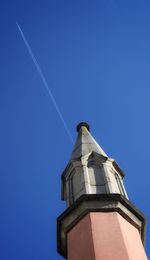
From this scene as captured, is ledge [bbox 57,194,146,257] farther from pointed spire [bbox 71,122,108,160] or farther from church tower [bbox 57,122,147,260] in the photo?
pointed spire [bbox 71,122,108,160]

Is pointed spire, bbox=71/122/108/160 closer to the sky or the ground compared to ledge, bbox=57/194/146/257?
closer to the sky

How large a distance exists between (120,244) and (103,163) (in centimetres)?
389

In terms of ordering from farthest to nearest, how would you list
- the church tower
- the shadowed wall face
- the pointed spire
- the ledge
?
the pointed spire
the ledge
the church tower
the shadowed wall face

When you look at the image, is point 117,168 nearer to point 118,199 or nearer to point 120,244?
point 118,199

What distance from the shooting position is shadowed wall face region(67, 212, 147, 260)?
22.4 ft

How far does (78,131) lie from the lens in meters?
15.0

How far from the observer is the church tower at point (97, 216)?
707 cm

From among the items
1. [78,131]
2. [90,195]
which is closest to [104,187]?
[90,195]

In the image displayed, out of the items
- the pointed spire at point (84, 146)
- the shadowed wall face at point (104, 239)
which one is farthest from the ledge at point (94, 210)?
the pointed spire at point (84, 146)

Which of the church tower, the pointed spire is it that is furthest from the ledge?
the pointed spire

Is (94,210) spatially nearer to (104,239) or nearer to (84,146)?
(104,239)

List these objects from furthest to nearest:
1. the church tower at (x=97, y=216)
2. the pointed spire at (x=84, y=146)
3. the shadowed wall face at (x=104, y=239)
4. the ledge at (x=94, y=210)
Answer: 1. the pointed spire at (x=84, y=146)
2. the ledge at (x=94, y=210)
3. the church tower at (x=97, y=216)
4. the shadowed wall face at (x=104, y=239)

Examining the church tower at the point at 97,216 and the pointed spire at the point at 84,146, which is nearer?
the church tower at the point at 97,216

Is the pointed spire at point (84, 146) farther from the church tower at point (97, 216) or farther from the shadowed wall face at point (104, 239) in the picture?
the shadowed wall face at point (104, 239)
